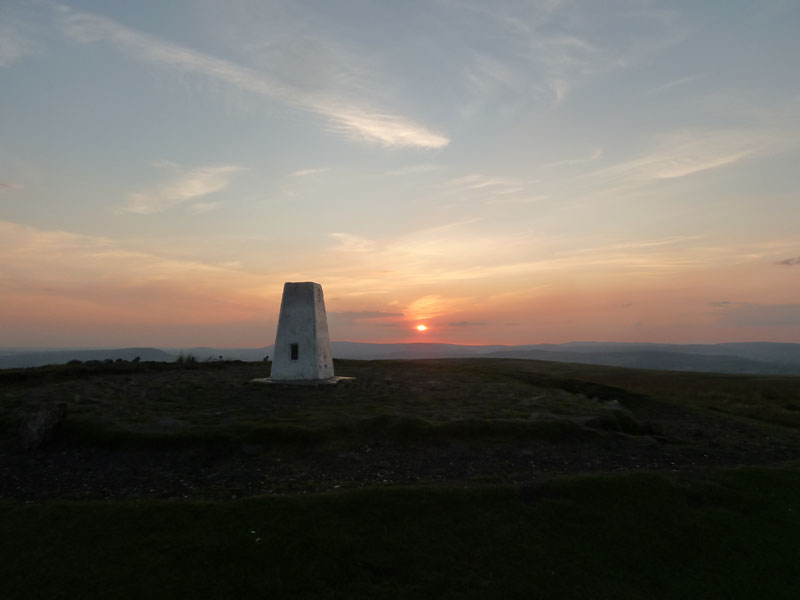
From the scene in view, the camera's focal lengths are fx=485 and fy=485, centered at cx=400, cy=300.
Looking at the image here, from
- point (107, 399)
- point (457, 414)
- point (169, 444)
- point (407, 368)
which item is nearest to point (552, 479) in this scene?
point (457, 414)

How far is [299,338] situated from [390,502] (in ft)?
67.6

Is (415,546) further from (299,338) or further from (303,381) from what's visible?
(299,338)

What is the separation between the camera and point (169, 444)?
53.1 feet

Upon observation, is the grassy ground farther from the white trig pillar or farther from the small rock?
the white trig pillar

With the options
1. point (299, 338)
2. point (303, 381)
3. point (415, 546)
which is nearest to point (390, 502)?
point (415, 546)

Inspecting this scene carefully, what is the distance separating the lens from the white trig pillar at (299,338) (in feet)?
102

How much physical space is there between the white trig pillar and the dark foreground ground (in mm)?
Answer: 7753

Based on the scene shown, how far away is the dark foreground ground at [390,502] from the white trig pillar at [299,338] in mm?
7753

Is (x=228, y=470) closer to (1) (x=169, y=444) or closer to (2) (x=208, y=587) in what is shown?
(1) (x=169, y=444)

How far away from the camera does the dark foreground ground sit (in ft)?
30.7

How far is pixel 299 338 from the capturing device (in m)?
31.2

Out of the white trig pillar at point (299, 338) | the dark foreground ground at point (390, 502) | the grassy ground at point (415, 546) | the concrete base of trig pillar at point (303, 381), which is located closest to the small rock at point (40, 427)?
the dark foreground ground at point (390, 502)

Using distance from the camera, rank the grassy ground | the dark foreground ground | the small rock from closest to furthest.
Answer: the grassy ground
the dark foreground ground
the small rock

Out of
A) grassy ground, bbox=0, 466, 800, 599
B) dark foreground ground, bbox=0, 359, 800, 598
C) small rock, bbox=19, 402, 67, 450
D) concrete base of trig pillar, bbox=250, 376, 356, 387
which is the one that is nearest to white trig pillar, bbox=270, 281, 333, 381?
concrete base of trig pillar, bbox=250, 376, 356, 387
